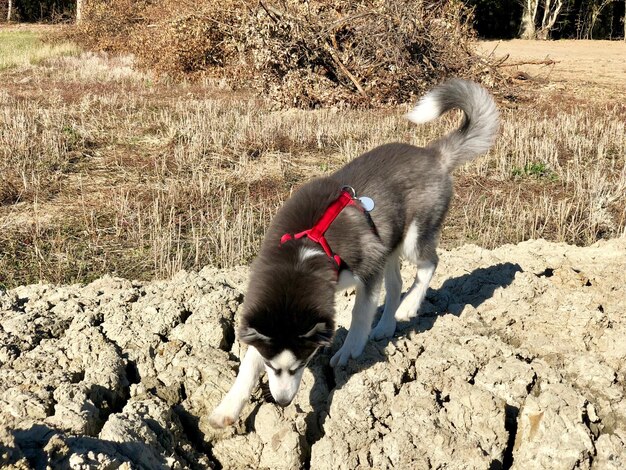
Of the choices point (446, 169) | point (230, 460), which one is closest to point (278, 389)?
point (230, 460)

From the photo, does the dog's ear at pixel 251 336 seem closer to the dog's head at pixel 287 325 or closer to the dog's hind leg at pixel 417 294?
the dog's head at pixel 287 325

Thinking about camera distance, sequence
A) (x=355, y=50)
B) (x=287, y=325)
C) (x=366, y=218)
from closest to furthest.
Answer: (x=287, y=325) → (x=366, y=218) → (x=355, y=50)

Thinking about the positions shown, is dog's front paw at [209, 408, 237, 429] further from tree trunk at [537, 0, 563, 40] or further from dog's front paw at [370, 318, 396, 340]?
tree trunk at [537, 0, 563, 40]

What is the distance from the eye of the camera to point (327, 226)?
4242mm

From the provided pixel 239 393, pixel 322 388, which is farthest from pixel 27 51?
pixel 239 393

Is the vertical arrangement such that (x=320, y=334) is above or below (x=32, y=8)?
below

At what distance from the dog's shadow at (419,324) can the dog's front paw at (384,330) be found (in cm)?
5

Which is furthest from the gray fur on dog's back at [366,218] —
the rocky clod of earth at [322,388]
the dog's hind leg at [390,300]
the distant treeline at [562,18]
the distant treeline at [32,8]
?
the distant treeline at [32,8]

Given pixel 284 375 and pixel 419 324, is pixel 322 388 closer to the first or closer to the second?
pixel 284 375

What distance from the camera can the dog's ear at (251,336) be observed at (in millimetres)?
3570

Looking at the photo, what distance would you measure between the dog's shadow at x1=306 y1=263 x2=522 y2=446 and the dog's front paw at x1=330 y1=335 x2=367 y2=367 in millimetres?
46

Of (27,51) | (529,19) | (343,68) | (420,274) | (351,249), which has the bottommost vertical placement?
(420,274)

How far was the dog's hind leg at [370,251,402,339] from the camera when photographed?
4.91 m

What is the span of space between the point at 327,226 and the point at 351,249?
8.9 inches
